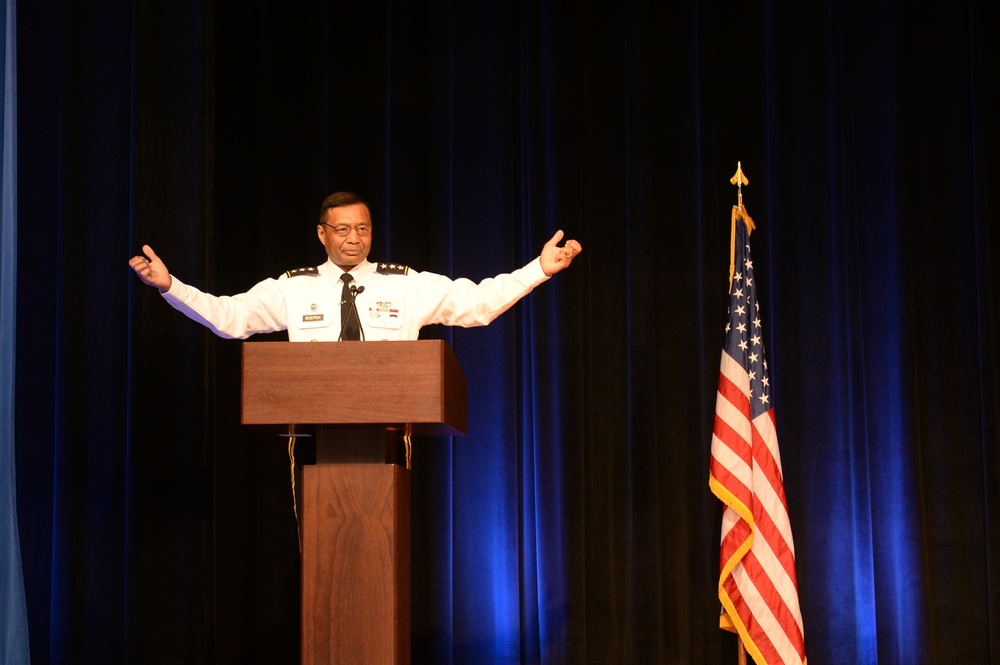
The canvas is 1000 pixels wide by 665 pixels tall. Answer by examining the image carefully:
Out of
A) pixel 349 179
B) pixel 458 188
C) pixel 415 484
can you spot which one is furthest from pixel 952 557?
pixel 349 179

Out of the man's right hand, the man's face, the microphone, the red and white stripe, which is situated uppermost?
the man's face

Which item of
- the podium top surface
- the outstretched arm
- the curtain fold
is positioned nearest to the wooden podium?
the podium top surface

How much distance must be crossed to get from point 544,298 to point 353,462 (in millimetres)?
2139

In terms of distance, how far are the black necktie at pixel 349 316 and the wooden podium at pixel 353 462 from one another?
380 millimetres

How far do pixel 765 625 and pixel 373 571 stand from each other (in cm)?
200

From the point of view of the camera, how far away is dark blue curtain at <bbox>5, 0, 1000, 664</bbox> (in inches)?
182

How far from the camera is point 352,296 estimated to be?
3482 mm

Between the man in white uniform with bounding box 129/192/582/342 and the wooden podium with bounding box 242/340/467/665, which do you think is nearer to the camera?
the wooden podium with bounding box 242/340/467/665

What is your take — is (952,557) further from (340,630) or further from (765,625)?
(340,630)

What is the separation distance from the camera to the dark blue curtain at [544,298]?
4613 millimetres

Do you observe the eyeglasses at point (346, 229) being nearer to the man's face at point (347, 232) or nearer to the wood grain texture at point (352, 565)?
the man's face at point (347, 232)

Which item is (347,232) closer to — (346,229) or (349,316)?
(346,229)

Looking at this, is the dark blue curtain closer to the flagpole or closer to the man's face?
the flagpole

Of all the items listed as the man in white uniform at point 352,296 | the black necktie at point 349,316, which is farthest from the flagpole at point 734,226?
the black necktie at point 349,316
